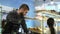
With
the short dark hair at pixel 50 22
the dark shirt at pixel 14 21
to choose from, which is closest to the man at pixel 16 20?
the dark shirt at pixel 14 21

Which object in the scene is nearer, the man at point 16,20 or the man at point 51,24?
the man at point 16,20

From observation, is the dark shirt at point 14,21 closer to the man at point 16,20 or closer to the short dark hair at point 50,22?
the man at point 16,20

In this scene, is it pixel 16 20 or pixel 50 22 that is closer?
pixel 16 20

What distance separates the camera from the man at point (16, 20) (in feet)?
7.07

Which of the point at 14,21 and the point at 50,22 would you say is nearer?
the point at 14,21

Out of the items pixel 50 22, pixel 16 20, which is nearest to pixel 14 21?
pixel 16 20

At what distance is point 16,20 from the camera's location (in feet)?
7.30

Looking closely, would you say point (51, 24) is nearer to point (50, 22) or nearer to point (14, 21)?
point (50, 22)

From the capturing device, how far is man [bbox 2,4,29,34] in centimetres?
216

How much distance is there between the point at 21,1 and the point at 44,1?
0.40 m

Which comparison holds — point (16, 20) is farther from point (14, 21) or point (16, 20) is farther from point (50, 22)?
point (50, 22)

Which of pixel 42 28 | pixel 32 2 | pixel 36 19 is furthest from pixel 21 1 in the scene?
pixel 42 28

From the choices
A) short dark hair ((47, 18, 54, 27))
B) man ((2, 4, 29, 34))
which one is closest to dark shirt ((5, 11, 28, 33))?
man ((2, 4, 29, 34))

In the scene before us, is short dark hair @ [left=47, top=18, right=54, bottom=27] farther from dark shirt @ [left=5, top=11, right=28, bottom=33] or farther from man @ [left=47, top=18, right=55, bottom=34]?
dark shirt @ [left=5, top=11, right=28, bottom=33]
